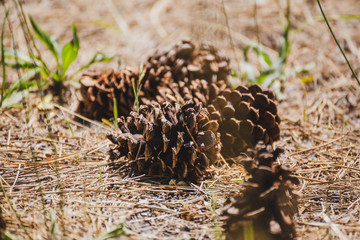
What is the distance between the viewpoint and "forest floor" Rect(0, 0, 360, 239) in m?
1.09

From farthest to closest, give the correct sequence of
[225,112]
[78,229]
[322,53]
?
[322,53], [225,112], [78,229]

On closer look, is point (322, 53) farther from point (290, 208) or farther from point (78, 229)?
point (78, 229)

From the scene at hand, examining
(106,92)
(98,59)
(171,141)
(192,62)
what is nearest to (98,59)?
(98,59)

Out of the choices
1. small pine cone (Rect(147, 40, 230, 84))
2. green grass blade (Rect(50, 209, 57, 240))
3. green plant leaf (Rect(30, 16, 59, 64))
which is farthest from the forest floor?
green plant leaf (Rect(30, 16, 59, 64))

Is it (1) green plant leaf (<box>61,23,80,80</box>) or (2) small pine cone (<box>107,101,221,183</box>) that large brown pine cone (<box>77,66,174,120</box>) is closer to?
(1) green plant leaf (<box>61,23,80,80</box>)

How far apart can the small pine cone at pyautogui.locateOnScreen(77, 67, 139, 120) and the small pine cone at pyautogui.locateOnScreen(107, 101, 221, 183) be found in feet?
1.48

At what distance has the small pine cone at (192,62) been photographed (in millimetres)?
1780

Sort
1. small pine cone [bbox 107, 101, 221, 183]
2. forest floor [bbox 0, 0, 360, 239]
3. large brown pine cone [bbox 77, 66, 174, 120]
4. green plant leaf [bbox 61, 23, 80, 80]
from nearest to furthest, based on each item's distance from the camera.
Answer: forest floor [bbox 0, 0, 360, 239] → small pine cone [bbox 107, 101, 221, 183] → large brown pine cone [bbox 77, 66, 174, 120] → green plant leaf [bbox 61, 23, 80, 80]

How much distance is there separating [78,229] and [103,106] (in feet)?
2.99

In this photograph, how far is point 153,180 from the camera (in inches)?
52.8

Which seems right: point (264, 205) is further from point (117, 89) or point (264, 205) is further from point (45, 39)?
point (45, 39)

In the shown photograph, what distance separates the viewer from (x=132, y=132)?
136 cm

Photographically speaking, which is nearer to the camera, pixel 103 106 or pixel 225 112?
pixel 225 112

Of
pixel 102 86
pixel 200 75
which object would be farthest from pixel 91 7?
pixel 200 75
